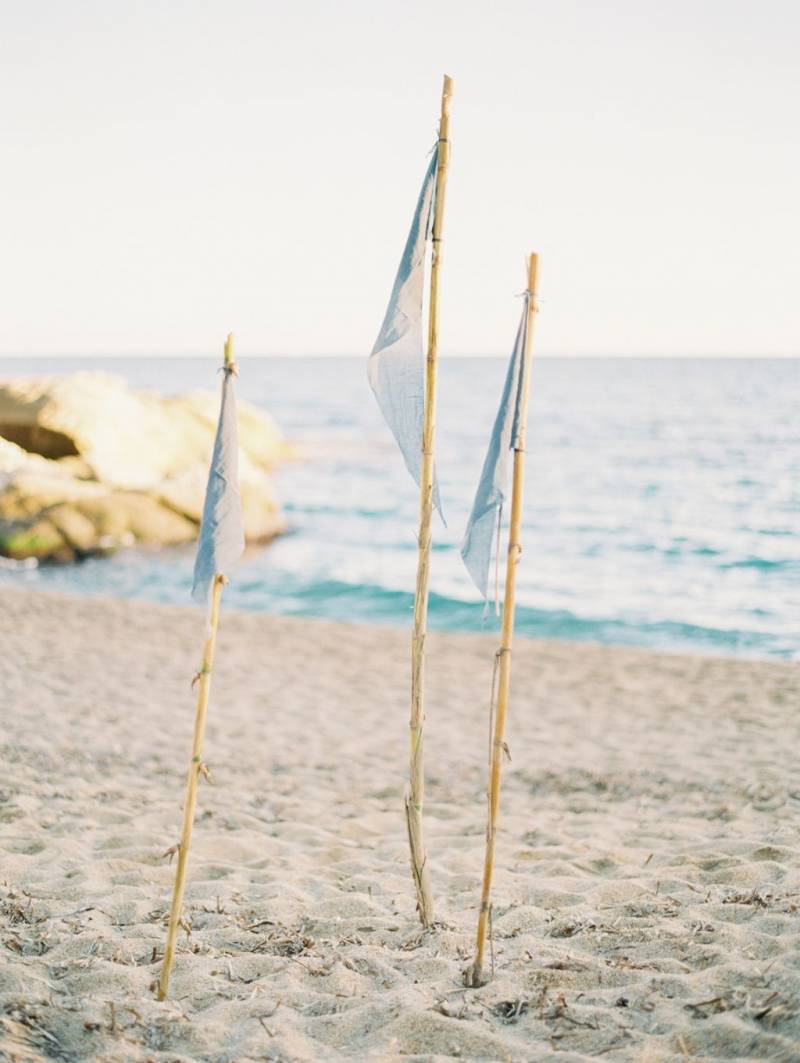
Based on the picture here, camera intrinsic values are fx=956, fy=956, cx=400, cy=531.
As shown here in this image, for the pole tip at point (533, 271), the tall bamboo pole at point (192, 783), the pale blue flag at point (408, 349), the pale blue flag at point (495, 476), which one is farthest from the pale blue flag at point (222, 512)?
the pole tip at point (533, 271)

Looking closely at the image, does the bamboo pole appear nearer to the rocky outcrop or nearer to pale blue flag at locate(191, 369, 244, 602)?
pale blue flag at locate(191, 369, 244, 602)

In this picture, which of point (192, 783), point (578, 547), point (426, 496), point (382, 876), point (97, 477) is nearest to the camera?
point (192, 783)

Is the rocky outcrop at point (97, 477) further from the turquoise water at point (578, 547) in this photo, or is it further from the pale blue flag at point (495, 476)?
the pale blue flag at point (495, 476)

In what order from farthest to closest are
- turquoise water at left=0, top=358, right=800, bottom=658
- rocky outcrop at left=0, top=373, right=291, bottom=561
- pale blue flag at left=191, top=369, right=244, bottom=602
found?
rocky outcrop at left=0, top=373, right=291, bottom=561 < turquoise water at left=0, top=358, right=800, bottom=658 < pale blue flag at left=191, top=369, right=244, bottom=602

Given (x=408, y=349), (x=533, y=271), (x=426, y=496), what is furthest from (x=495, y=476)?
(x=533, y=271)

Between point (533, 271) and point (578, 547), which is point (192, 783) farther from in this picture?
point (578, 547)

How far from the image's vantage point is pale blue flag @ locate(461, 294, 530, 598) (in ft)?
10.0

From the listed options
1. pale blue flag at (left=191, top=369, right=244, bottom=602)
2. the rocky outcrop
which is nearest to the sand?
pale blue flag at (left=191, top=369, right=244, bottom=602)

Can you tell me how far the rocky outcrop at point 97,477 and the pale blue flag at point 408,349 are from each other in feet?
42.6

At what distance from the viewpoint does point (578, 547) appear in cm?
1919

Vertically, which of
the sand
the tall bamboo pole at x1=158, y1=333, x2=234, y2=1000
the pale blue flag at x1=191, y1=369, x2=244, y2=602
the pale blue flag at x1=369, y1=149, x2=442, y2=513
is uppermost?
the pale blue flag at x1=369, y1=149, x2=442, y2=513

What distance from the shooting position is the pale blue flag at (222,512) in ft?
9.54

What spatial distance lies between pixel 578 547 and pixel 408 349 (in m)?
16.4

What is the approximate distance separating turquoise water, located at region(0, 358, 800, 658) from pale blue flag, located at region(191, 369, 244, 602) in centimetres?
718
